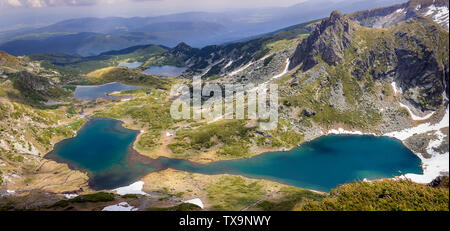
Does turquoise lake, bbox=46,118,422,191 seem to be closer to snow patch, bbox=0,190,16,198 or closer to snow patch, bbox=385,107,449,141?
snow patch, bbox=385,107,449,141

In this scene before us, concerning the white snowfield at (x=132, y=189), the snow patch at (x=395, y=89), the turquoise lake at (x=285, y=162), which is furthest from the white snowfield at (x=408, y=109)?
the white snowfield at (x=132, y=189)

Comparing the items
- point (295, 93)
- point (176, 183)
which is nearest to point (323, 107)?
point (295, 93)

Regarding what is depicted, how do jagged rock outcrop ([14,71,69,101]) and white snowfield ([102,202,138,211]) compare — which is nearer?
white snowfield ([102,202,138,211])

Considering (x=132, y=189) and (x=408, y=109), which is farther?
(x=408, y=109)

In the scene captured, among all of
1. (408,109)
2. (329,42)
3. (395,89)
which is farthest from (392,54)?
(408,109)

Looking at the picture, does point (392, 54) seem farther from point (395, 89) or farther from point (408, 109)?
point (408, 109)

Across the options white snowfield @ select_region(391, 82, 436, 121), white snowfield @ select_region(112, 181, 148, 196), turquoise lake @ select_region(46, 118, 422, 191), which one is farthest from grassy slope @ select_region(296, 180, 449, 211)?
white snowfield @ select_region(391, 82, 436, 121)

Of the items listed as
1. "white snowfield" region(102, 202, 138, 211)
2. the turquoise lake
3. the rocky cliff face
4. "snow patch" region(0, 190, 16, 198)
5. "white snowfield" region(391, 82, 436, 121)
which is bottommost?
the turquoise lake

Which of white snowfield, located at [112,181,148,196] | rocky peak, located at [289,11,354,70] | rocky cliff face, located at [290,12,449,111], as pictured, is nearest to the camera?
white snowfield, located at [112,181,148,196]
